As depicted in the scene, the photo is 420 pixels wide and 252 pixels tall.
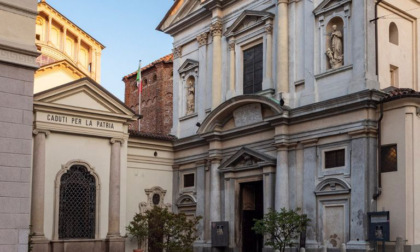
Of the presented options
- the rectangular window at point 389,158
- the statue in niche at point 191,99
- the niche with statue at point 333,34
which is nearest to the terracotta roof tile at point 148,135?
the statue in niche at point 191,99

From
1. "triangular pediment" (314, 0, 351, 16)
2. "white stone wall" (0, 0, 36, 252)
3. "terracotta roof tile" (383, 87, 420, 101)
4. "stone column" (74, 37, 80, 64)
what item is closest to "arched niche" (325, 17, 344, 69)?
"triangular pediment" (314, 0, 351, 16)

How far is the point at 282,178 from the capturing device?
Result: 23.2m

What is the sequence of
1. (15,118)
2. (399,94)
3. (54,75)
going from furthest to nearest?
1. (54,75)
2. (399,94)
3. (15,118)

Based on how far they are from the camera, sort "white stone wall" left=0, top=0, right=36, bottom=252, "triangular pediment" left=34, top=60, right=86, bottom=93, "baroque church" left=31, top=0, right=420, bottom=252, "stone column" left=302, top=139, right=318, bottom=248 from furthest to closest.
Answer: "triangular pediment" left=34, top=60, right=86, bottom=93, "stone column" left=302, top=139, right=318, bottom=248, "baroque church" left=31, top=0, right=420, bottom=252, "white stone wall" left=0, top=0, right=36, bottom=252

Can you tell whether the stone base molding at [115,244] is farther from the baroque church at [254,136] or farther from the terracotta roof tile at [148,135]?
the terracotta roof tile at [148,135]

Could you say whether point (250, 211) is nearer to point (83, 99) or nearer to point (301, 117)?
point (301, 117)

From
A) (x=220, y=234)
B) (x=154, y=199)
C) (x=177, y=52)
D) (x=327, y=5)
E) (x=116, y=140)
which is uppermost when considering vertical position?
(x=177, y=52)

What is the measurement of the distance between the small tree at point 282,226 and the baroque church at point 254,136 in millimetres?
503

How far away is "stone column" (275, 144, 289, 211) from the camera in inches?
907

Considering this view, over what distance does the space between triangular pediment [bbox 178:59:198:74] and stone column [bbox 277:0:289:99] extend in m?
6.02

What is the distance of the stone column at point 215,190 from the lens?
86.7ft

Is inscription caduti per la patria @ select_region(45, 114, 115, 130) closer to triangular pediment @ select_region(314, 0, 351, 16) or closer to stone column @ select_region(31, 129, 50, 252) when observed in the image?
stone column @ select_region(31, 129, 50, 252)

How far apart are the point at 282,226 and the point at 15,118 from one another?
11.3 meters

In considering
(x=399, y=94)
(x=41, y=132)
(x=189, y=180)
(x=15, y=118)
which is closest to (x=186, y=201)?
(x=189, y=180)
